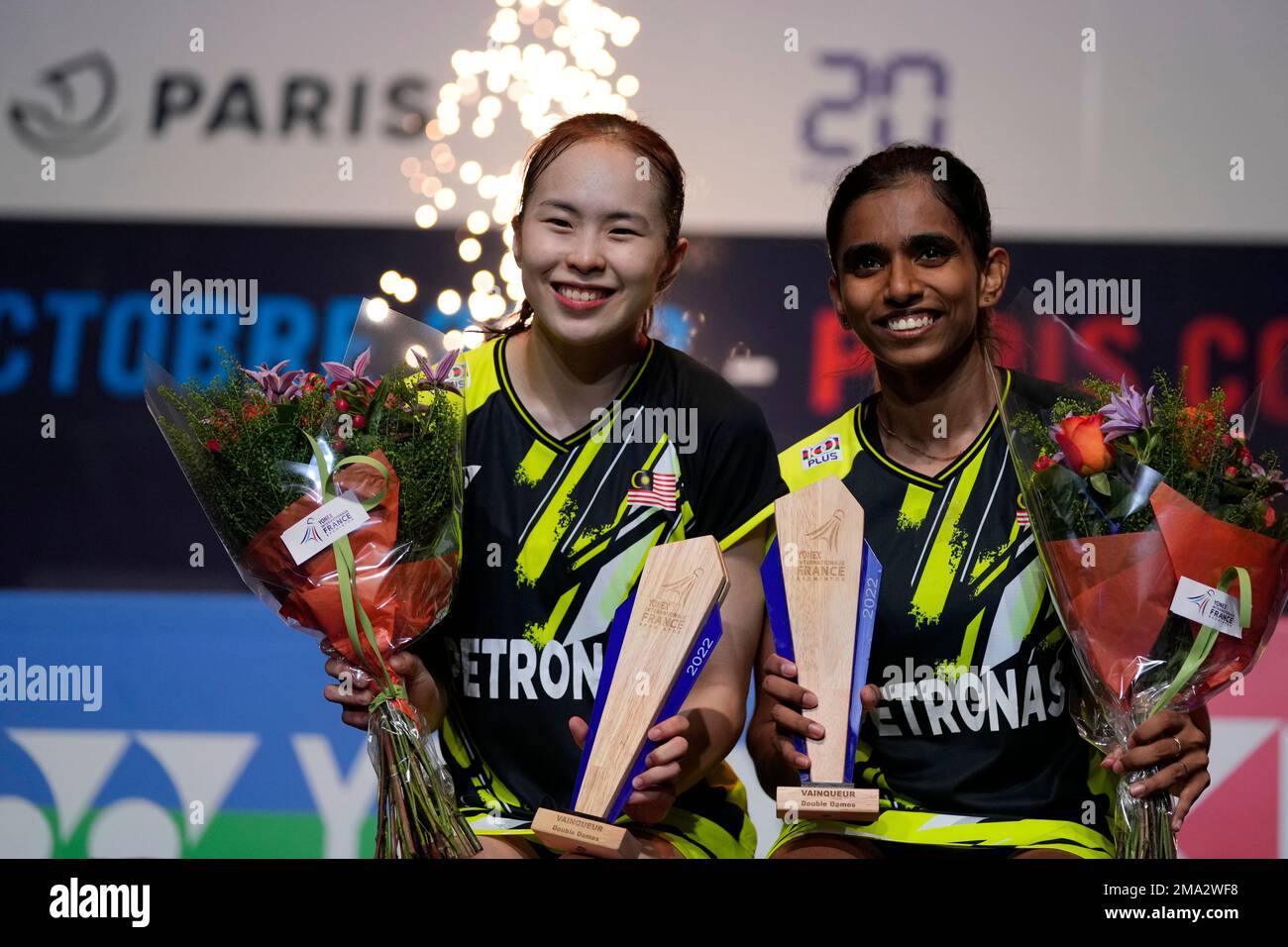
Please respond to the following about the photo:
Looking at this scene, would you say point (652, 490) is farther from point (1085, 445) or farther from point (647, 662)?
point (1085, 445)

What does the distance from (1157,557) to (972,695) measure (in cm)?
40

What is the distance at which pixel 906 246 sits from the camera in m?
2.21

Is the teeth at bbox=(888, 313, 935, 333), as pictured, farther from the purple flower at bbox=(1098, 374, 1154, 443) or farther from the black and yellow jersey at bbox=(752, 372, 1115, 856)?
the purple flower at bbox=(1098, 374, 1154, 443)

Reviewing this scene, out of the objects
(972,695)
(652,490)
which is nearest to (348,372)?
(652,490)

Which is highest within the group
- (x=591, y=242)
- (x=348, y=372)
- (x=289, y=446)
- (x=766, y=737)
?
(x=591, y=242)

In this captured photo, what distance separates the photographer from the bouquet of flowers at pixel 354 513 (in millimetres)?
1908

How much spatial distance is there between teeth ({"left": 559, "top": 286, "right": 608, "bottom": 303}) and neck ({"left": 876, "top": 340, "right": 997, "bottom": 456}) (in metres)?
0.52

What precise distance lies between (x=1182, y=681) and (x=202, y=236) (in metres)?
2.07

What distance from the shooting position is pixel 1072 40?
2721 mm

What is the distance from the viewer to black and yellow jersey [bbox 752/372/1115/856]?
7.00ft

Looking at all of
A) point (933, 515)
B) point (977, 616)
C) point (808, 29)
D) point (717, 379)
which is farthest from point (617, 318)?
point (808, 29)

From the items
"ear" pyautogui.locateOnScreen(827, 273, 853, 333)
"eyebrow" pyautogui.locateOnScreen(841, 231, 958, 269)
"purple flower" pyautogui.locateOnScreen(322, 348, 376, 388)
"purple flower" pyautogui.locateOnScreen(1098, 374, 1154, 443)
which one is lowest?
"purple flower" pyautogui.locateOnScreen(1098, 374, 1154, 443)

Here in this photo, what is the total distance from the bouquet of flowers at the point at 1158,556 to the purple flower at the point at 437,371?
908 millimetres

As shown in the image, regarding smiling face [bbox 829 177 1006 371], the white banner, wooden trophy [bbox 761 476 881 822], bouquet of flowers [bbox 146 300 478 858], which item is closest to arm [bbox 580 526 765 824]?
wooden trophy [bbox 761 476 881 822]
